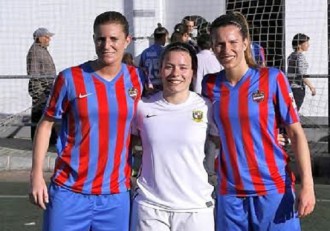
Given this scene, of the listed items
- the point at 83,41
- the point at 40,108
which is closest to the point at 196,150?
the point at 40,108

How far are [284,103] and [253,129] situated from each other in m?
0.21

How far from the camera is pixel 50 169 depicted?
10289 mm

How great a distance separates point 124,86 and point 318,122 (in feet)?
27.4

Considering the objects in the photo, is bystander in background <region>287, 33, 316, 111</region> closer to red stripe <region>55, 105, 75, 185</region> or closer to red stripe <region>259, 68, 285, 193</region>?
red stripe <region>259, 68, 285, 193</region>

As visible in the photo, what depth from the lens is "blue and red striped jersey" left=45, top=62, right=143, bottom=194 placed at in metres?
4.23

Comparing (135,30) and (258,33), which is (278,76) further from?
(135,30)

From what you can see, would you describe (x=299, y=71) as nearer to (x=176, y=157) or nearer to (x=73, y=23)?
(x=73, y=23)

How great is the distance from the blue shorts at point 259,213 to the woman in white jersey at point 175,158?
0.30 feet

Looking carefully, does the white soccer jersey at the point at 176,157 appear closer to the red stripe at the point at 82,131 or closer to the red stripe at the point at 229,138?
the red stripe at the point at 229,138

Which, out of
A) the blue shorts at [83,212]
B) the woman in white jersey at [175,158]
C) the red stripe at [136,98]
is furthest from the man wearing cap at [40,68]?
the woman in white jersey at [175,158]

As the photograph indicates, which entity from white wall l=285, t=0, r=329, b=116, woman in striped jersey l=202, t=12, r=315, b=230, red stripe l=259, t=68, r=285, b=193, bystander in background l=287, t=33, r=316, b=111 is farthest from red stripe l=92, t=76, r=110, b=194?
white wall l=285, t=0, r=329, b=116

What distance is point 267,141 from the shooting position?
13.5 feet

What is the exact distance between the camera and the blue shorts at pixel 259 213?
4.11 m

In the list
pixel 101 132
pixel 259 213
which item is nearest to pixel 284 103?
pixel 259 213
